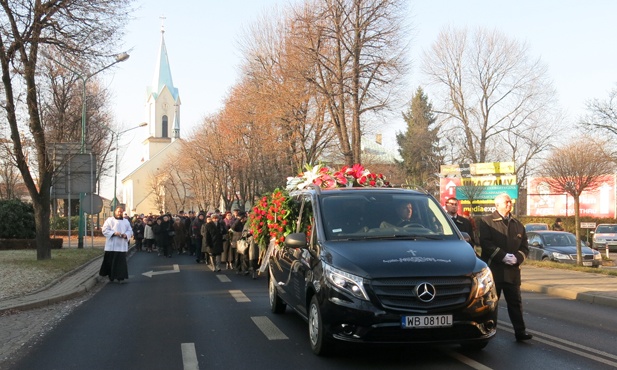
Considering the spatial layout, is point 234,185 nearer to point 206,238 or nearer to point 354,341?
point 206,238

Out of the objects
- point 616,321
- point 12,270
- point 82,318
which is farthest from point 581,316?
point 12,270

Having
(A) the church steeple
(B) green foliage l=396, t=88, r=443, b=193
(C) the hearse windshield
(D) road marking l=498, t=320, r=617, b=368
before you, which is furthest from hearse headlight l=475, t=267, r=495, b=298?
(A) the church steeple

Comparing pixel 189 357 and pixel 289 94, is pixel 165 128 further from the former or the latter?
pixel 189 357

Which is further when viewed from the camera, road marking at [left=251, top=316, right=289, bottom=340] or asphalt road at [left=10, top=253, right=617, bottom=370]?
road marking at [left=251, top=316, right=289, bottom=340]

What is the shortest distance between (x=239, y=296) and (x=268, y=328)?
13.7 ft

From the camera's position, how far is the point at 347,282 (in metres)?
6.59

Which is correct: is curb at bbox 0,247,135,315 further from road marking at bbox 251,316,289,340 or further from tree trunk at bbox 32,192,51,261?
road marking at bbox 251,316,289,340

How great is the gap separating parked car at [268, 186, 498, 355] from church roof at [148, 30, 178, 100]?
10309 cm

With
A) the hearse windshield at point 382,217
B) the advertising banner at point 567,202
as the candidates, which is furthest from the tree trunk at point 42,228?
the advertising banner at point 567,202

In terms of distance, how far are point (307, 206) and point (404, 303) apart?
2899mm

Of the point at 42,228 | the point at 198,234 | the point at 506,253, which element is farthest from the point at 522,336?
the point at 198,234

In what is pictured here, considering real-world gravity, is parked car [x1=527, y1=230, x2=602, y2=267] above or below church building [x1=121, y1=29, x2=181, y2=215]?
below

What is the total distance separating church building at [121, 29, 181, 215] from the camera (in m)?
107

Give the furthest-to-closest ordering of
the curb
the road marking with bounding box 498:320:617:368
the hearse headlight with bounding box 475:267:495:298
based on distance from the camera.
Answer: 1. the curb
2. the road marking with bounding box 498:320:617:368
3. the hearse headlight with bounding box 475:267:495:298
